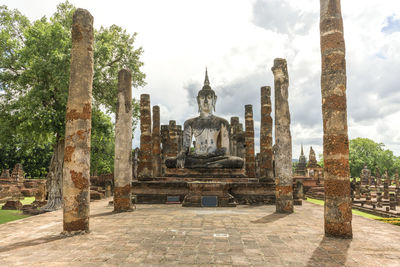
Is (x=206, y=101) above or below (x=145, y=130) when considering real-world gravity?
above

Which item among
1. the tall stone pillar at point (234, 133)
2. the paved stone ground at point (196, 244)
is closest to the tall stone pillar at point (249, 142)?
the tall stone pillar at point (234, 133)

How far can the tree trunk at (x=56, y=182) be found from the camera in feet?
39.7

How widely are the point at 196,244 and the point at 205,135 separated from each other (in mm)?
10366

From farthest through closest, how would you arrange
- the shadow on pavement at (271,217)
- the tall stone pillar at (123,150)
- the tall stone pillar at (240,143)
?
the tall stone pillar at (240,143) → the tall stone pillar at (123,150) → the shadow on pavement at (271,217)

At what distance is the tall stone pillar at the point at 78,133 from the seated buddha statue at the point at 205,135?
8.07m

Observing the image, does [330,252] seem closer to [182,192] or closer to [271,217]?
[271,217]

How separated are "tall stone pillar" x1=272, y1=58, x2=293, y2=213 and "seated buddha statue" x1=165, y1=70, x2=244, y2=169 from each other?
527 centimetres

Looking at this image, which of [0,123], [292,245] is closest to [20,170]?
[0,123]

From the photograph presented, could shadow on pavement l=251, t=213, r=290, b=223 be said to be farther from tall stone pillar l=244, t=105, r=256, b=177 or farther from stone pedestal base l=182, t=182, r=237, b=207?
tall stone pillar l=244, t=105, r=256, b=177

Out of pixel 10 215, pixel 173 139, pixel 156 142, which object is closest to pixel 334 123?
pixel 10 215

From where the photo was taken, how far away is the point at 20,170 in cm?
2619

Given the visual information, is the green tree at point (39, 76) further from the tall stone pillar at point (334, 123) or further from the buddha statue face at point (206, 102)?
the tall stone pillar at point (334, 123)

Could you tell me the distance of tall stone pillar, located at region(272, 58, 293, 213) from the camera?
8.38m

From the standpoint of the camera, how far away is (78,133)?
5.74 meters
